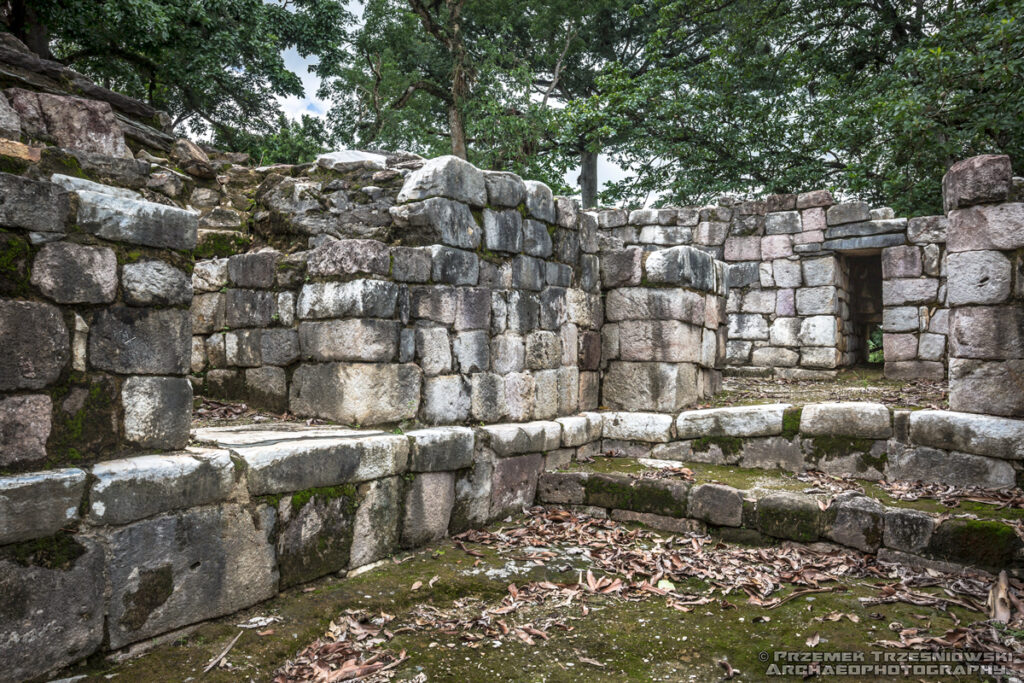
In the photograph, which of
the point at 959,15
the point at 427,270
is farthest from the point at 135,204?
the point at 959,15

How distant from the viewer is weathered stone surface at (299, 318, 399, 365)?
14.6ft

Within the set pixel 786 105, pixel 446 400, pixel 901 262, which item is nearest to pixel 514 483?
pixel 446 400

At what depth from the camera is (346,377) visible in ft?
14.8

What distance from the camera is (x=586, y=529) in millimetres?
5082

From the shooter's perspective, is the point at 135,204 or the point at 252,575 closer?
the point at 135,204

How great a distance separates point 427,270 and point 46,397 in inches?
101

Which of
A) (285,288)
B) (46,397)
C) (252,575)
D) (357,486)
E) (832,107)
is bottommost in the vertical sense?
(252,575)

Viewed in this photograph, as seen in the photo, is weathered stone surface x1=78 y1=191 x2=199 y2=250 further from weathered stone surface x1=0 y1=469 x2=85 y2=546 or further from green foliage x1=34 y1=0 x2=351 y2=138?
green foliage x1=34 y1=0 x2=351 y2=138

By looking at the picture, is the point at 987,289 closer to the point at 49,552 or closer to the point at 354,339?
the point at 354,339

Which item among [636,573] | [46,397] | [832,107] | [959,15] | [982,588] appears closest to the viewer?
[46,397]

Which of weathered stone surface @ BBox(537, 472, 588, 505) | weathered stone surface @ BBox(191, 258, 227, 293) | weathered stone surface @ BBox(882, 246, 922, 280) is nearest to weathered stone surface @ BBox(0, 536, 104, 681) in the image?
weathered stone surface @ BBox(191, 258, 227, 293)

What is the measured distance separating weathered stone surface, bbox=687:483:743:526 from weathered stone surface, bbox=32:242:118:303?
405 cm

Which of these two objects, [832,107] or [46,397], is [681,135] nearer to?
[832,107]

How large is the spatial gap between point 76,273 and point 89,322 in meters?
0.23
